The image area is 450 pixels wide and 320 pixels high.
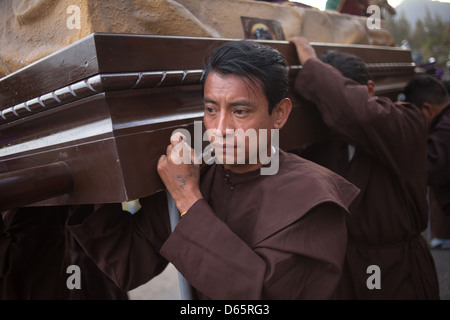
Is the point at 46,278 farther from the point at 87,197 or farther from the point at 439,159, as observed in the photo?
the point at 439,159

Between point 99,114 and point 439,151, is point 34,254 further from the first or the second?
point 439,151

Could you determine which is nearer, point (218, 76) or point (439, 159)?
point (218, 76)

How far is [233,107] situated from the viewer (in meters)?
1.03

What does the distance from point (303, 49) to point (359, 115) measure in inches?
16.7

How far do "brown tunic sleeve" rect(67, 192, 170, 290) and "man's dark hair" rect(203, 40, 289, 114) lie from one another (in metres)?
0.61

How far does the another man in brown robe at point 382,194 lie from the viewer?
1.65 m

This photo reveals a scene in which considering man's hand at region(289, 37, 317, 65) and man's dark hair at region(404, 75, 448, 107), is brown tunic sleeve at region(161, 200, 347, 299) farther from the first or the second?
man's dark hair at region(404, 75, 448, 107)

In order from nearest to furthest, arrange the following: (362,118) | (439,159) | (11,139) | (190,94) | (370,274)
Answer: (190,94) < (11,139) < (362,118) < (370,274) < (439,159)

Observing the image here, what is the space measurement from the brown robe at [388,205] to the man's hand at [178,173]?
84 centimetres

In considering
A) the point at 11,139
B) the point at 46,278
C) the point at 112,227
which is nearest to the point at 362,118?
the point at 112,227

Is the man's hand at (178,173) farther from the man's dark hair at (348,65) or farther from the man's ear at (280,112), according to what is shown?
the man's dark hair at (348,65)

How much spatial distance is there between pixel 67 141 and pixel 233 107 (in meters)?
0.54

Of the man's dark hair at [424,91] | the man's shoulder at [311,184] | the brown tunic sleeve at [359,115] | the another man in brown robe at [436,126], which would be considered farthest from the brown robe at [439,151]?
the man's shoulder at [311,184]

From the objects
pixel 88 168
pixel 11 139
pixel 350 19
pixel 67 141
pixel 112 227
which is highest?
pixel 350 19
